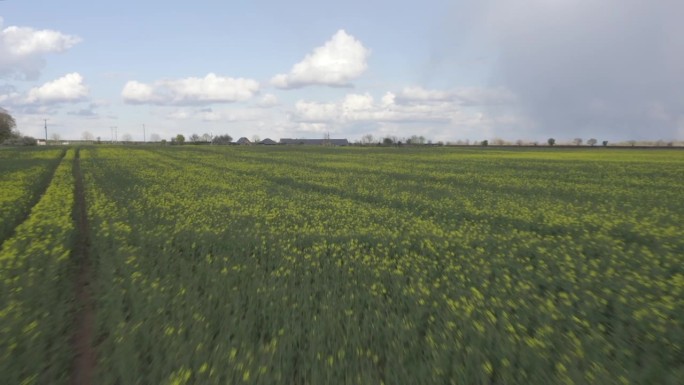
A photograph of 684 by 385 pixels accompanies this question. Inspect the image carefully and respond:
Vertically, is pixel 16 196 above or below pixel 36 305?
above

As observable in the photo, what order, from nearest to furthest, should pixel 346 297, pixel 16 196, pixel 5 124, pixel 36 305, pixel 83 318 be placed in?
pixel 83 318, pixel 346 297, pixel 36 305, pixel 16 196, pixel 5 124

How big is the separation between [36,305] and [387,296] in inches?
251

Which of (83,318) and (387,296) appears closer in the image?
(83,318)

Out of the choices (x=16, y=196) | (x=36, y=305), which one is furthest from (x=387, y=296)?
(x=16, y=196)

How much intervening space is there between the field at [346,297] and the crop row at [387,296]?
0.12 ft

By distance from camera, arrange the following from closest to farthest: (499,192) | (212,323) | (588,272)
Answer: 1. (212,323)
2. (588,272)
3. (499,192)

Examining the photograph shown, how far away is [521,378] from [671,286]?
5.59 metres

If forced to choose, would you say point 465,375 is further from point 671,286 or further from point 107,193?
point 107,193

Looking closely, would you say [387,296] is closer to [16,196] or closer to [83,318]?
[83,318]

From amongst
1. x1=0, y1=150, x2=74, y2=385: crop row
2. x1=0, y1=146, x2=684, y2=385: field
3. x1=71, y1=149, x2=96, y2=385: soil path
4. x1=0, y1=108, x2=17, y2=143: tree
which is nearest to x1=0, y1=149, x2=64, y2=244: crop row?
x1=0, y1=146, x2=684, y2=385: field

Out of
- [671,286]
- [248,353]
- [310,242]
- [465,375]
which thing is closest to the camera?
[465,375]

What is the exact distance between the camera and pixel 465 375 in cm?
539

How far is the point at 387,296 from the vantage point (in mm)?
8211

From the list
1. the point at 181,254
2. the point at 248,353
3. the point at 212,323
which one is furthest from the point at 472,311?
the point at 181,254
